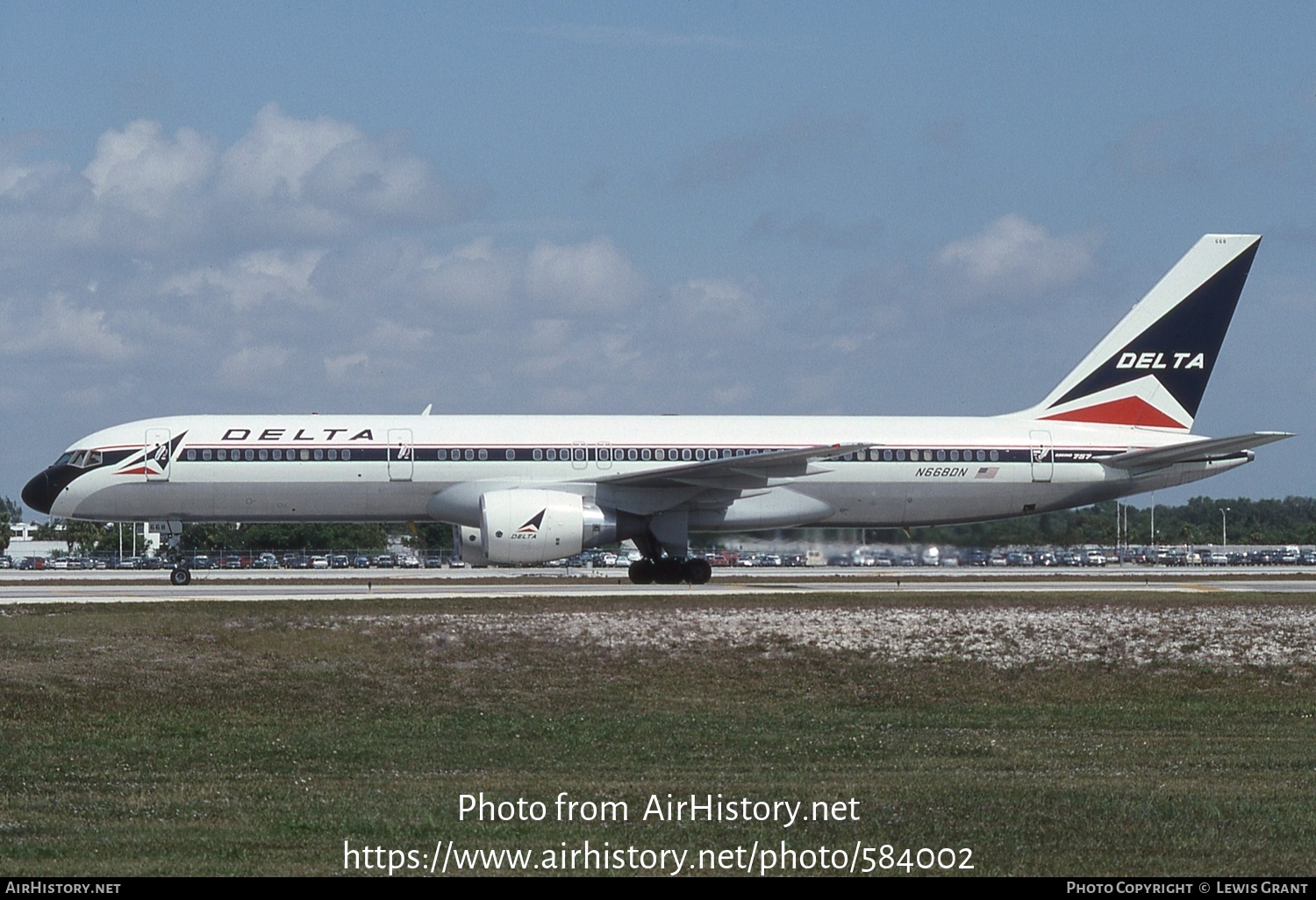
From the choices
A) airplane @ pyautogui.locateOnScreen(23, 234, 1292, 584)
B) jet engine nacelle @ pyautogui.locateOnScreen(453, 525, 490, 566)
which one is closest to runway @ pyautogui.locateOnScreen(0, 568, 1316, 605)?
jet engine nacelle @ pyautogui.locateOnScreen(453, 525, 490, 566)

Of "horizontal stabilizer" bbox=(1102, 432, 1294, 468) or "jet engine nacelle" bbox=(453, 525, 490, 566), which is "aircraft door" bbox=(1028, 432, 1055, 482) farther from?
"jet engine nacelle" bbox=(453, 525, 490, 566)

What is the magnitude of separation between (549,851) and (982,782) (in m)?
4.81

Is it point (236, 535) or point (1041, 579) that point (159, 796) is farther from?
point (236, 535)

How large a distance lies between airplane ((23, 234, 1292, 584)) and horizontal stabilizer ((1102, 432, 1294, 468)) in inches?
2.6

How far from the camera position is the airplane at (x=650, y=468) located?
117 feet

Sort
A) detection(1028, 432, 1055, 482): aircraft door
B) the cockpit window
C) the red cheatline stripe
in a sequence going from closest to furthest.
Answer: the cockpit window < detection(1028, 432, 1055, 482): aircraft door < the red cheatline stripe

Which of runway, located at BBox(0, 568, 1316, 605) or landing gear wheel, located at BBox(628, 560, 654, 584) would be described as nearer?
runway, located at BBox(0, 568, 1316, 605)

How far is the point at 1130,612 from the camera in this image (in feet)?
90.5

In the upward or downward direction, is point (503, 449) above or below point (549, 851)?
above

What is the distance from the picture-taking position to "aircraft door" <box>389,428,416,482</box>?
118 feet

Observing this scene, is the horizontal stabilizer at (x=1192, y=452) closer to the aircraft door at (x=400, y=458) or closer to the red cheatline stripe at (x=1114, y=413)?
the red cheatline stripe at (x=1114, y=413)

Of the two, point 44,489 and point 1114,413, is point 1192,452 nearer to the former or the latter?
point 1114,413

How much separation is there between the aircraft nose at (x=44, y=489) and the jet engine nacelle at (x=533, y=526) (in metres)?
10.8
